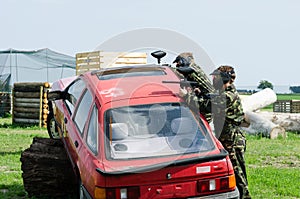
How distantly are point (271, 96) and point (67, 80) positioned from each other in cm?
1232

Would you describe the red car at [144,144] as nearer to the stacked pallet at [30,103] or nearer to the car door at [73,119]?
the car door at [73,119]

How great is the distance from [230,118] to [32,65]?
24.6 m

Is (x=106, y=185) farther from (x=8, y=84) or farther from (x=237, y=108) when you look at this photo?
(x=8, y=84)

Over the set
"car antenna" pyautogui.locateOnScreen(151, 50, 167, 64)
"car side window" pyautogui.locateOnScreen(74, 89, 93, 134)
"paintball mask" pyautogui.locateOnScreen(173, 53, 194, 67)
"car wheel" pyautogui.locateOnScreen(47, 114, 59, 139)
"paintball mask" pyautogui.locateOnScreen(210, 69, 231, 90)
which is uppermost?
"car antenna" pyautogui.locateOnScreen(151, 50, 167, 64)

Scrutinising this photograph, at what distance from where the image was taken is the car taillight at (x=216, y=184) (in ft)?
16.5

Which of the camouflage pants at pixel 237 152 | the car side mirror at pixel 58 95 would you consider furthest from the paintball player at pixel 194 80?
the car side mirror at pixel 58 95

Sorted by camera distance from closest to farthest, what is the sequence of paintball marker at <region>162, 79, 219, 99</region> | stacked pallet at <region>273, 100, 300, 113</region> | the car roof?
the car roof, paintball marker at <region>162, 79, 219, 99</region>, stacked pallet at <region>273, 100, 300, 113</region>

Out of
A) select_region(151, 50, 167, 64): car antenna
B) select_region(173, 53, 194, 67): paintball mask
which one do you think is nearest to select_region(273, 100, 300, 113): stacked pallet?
select_region(173, 53, 194, 67): paintball mask

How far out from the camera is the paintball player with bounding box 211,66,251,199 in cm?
627

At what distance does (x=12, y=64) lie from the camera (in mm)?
28906

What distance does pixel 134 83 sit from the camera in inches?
228

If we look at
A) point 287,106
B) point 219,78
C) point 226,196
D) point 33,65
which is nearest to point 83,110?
point 219,78

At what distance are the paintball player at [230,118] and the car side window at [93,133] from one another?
5.02 ft

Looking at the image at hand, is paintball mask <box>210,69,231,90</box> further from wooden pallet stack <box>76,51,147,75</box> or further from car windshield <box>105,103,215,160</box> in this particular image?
wooden pallet stack <box>76,51,147,75</box>
